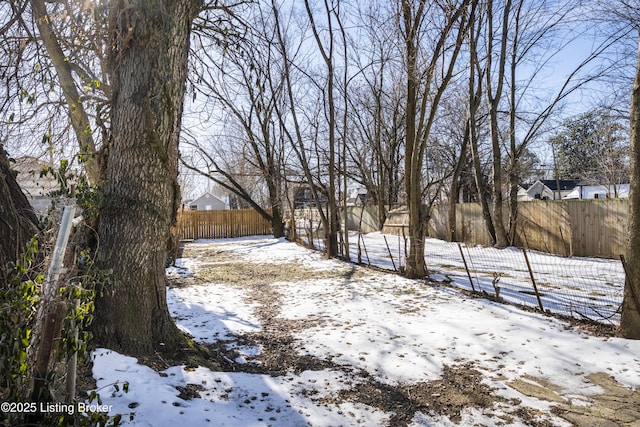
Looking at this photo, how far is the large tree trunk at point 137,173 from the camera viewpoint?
3.14 meters

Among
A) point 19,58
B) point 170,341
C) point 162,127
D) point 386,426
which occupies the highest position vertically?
point 19,58

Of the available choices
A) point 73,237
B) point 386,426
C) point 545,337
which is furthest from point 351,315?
point 73,237

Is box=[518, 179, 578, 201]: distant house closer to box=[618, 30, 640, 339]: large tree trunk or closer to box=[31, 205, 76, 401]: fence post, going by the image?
box=[618, 30, 640, 339]: large tree trunk

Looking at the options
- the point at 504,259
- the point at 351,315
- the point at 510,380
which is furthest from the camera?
the point at 504,259

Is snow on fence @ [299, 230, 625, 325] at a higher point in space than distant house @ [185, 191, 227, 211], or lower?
lower

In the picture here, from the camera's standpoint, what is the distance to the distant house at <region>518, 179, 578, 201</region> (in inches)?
1539

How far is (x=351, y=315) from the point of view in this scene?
5398mm

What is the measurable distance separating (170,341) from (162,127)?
1.88m

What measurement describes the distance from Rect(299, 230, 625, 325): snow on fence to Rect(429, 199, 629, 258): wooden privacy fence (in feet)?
1.56

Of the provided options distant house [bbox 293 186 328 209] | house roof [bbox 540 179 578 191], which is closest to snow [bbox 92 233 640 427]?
distant house [bbox 293 186 328 209]

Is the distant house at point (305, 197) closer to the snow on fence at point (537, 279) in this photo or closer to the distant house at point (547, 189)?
the snow on fence at point (537, 279)

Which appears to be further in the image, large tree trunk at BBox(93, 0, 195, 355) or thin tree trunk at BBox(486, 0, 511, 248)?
thin tree trunk at BBox(486, 0, 511, 248)

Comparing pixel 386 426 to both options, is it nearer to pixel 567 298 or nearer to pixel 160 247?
pixel 160 247

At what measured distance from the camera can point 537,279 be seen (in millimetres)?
7934
